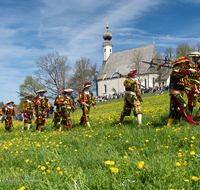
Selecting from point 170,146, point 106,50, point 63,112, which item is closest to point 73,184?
point 170,146

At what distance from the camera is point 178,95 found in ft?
20.9

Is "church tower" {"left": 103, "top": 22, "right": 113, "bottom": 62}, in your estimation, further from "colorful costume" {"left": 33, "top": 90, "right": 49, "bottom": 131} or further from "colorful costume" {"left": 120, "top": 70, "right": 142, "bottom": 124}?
"colorful costume" {"left": 120, "top": 70, "right": 142, "bottom": 124}

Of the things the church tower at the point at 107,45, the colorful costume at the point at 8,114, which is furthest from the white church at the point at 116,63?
the colorful costume at the point at 8,114

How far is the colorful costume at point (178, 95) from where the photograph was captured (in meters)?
6.25

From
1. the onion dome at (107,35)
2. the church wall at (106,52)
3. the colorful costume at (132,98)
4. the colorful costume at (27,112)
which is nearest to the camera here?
the colorful costume at (132,98)

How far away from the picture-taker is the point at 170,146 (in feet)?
14.3

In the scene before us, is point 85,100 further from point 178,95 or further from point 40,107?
Result: point 178,95

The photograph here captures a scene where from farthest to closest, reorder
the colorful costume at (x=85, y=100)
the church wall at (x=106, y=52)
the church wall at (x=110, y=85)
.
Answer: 1. the church wall at (x=106, y=52)
2. the church wall at (x=110, y=85)
3. the colorful costume at (x=85, y=100)

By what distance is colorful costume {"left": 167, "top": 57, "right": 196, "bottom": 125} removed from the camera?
20.5ft

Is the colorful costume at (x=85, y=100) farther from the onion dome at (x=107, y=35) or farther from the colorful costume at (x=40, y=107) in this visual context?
the onion dome at (x=107, y=35)

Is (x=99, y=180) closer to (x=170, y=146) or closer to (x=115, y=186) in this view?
(x=115, y=186)

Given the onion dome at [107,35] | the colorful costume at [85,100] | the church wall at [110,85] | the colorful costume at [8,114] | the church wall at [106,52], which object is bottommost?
the colorful costume at [8,114]

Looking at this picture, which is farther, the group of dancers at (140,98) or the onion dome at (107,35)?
the onion dome at (107,35)

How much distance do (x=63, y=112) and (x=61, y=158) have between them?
5669 millimetres
